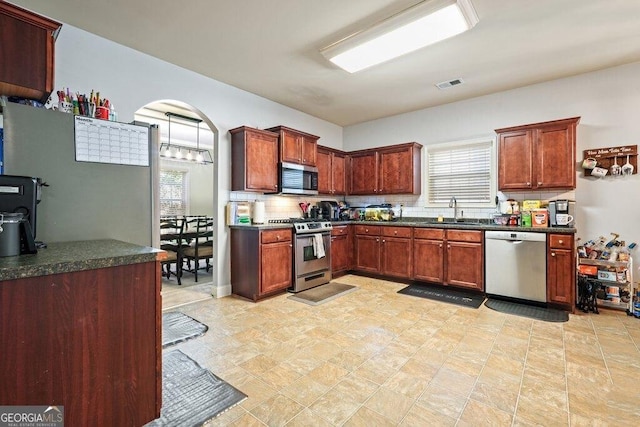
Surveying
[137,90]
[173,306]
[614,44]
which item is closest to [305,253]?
[173,306]

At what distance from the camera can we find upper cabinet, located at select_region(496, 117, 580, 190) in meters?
3.58

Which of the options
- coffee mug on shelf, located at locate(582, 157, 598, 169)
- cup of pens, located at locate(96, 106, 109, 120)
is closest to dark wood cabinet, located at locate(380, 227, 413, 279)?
coffee mug on shelf, located at locate(582, 157, 598, 169)

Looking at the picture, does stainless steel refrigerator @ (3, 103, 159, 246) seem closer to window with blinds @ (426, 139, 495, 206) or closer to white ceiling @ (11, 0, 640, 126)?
white ceiling @ (11, 0, 640, 126)

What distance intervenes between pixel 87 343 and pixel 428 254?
401cm

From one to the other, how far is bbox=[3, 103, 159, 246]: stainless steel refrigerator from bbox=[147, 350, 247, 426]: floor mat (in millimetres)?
1008

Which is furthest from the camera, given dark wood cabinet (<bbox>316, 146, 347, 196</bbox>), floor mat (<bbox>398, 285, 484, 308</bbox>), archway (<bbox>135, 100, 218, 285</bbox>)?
archway (<bbox>135, 100, 218, 285</bbox>)

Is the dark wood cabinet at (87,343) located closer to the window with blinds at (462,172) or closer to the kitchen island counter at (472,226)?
the kitchen island counter at (472,226)

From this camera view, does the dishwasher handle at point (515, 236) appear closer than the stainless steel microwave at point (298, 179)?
Yes

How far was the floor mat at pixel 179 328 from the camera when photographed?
8.70ft

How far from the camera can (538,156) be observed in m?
3.75

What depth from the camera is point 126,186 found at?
224cm

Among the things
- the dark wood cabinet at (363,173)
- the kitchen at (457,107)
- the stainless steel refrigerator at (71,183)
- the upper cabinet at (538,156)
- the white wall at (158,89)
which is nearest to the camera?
the stainless steel refrigerator at (71,183)

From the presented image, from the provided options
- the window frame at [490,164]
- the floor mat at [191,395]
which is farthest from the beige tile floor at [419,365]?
the window frame at [490,164]

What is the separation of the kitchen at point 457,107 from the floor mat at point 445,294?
1.31 m
